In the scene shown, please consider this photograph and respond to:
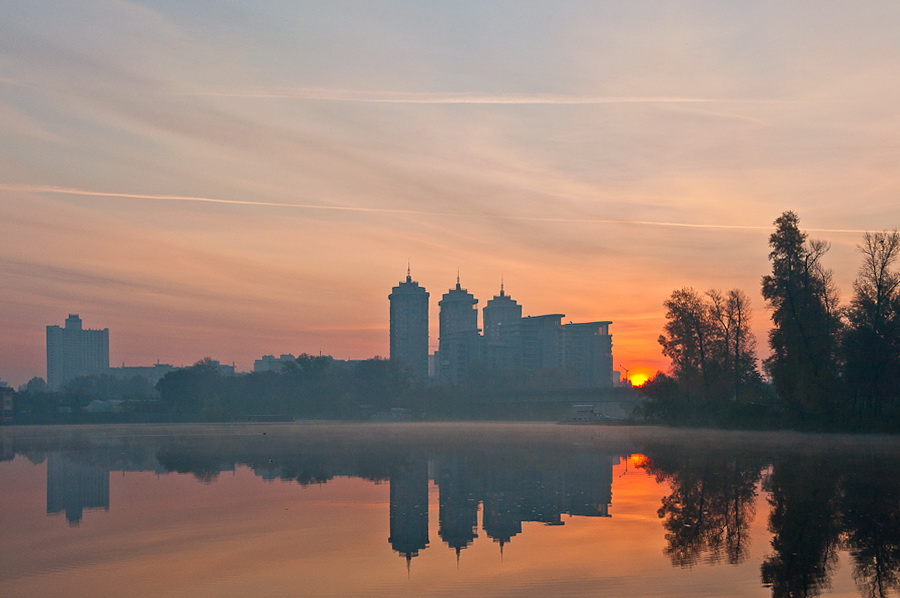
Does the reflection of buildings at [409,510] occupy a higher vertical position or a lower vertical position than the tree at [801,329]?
lower

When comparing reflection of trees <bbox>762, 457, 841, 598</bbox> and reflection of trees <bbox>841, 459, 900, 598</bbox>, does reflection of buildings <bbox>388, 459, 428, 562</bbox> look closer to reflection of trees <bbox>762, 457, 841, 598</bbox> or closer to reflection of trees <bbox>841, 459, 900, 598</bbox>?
reflection of trees <bbox>762, 457, 841, 598</bbox>

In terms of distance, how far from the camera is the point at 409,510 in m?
34.4

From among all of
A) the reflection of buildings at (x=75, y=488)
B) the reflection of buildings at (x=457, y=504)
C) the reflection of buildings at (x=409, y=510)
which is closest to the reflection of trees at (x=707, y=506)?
the reflection of buildings at (x=457, y=504)

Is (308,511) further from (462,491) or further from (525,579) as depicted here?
(525,579)

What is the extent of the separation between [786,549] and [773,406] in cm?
Result: 7417

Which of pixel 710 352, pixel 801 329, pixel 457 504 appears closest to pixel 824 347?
pixel 801 329

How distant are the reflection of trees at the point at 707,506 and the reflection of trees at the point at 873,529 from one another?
3.05 metres

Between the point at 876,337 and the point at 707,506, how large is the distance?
162 ft

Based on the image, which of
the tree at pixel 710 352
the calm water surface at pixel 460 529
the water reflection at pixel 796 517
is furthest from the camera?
the tree at pixel 710 352

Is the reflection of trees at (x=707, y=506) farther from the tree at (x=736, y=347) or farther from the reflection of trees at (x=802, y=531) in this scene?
the tree at (x=736, y=347)

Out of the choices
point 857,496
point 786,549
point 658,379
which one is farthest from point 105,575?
point 658,379

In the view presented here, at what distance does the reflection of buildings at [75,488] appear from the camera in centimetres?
3619

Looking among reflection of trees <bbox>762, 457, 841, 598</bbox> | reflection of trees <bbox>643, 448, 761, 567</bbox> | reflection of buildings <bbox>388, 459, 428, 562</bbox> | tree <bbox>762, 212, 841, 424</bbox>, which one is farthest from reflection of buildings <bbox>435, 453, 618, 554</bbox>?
tree <bbox>762, 212, 841, 424</bbox>

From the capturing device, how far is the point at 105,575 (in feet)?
75.2
